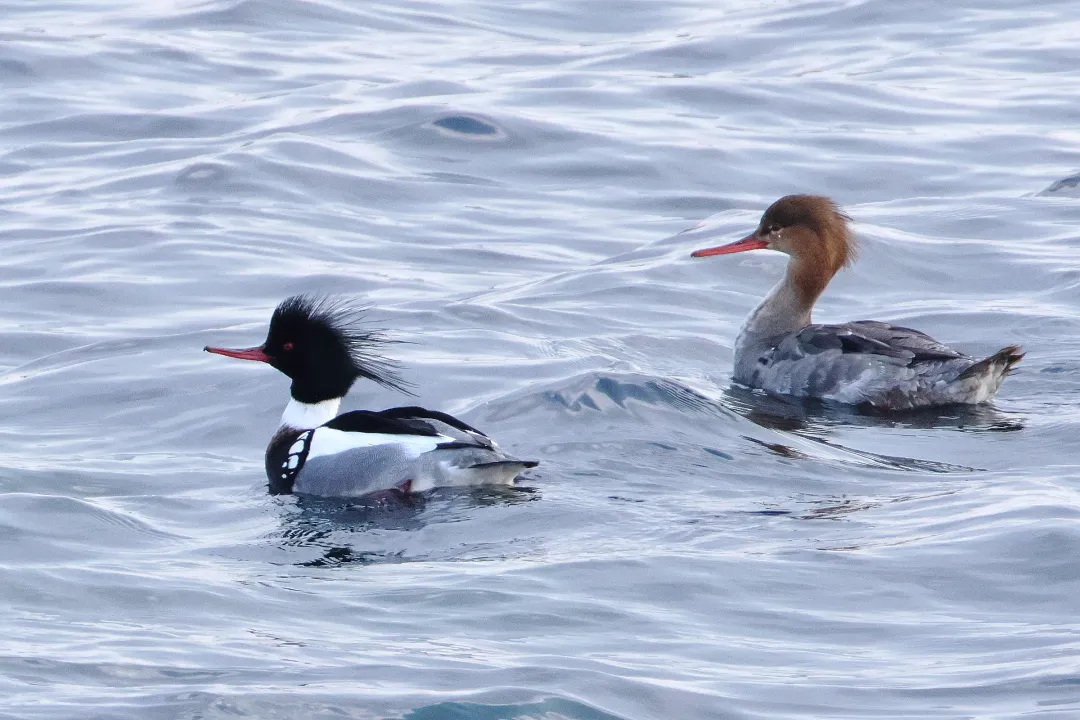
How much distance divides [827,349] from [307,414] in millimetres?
3064

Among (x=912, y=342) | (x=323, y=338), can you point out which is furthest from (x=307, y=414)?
(x=912, y=342)

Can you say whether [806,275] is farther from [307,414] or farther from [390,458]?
[390,458]

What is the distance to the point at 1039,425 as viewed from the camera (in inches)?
340

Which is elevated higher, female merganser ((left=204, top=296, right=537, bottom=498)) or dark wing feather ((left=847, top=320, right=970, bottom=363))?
dark wing feather ((left=847, top=320, right=970, bottom=363))

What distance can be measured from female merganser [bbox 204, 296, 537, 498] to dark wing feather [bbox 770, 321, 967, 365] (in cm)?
255

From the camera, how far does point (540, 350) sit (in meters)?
10.1

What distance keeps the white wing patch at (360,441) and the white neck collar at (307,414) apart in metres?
0.28

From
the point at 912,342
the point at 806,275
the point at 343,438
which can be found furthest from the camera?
the point at 806,275

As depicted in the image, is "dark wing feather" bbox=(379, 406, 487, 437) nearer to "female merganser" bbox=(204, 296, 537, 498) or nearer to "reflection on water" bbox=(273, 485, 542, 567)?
"female merganser" bbox=(204, 296, 537, 498)

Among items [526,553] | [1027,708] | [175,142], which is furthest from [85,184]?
[1027,708]

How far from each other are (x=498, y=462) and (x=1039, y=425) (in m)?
2.94

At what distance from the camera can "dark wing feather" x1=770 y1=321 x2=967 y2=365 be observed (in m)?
9.30

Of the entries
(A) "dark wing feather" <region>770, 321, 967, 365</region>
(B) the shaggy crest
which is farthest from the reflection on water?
(A) "dark wing feather" <region>770, 321, 967, 365</region>

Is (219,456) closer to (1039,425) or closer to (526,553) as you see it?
(526,553)
